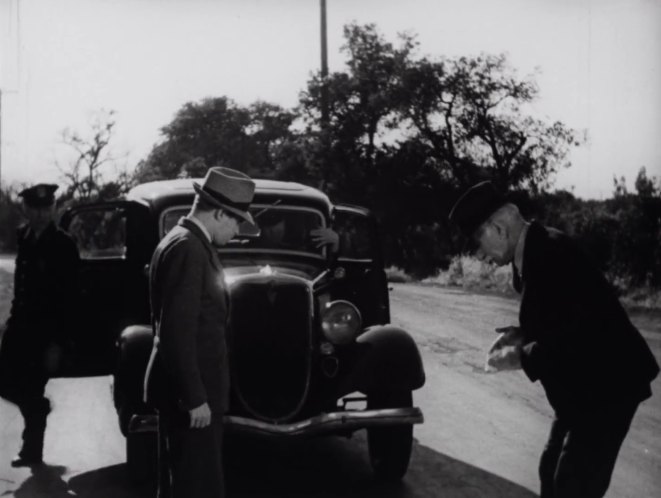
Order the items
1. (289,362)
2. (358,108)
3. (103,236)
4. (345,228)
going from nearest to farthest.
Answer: (289,362), (345,228), (103,236), (358,108)

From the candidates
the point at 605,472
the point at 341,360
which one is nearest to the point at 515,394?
the point at 341,360

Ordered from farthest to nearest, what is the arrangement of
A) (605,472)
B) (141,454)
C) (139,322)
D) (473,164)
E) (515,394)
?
1. (473,164)
2. (515,394)
3. (139,322)
4. (141,454)
5. (605,472)

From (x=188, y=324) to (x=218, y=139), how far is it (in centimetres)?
2851

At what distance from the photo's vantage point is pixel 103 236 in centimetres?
804

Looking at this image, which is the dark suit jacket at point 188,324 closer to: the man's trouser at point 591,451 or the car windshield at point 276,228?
the man's trouser at point 591,451

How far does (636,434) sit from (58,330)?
4313mm

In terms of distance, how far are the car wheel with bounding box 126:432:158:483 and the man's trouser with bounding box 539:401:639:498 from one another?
2.61 m

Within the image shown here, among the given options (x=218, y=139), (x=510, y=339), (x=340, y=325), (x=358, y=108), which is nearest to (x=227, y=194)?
(x=510, y=339)

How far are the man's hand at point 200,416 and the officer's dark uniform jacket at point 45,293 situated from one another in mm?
2907

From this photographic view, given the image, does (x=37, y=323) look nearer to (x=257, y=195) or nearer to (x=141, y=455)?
(x=141, y=455)

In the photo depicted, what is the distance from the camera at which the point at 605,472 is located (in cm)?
326

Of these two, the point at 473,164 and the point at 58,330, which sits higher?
the point at 473,164

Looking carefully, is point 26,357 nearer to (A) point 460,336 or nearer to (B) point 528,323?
(B) point 528,323

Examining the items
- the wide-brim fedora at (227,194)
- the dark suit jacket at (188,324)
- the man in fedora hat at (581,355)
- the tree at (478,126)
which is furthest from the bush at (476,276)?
the dark suit jacket at (188,324)
